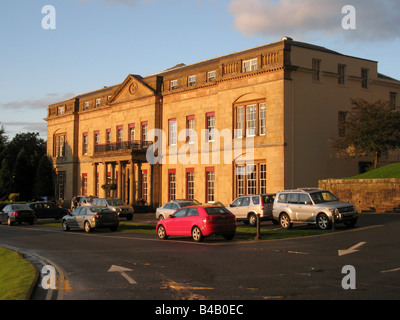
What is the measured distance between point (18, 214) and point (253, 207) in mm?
19081

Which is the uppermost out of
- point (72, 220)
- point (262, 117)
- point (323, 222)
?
point (262, 117)

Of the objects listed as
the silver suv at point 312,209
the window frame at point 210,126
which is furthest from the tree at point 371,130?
the silver suv at point 312,209

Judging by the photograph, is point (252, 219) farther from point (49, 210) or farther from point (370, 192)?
point (49, 210)

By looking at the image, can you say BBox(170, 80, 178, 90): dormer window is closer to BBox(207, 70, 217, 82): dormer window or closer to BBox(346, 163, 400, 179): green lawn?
BBox(207, 70, 217, 82): dormer window

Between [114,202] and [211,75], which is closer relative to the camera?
[114,202]

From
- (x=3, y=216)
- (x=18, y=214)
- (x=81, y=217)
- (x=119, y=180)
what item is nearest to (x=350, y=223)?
(x=81, y=217)

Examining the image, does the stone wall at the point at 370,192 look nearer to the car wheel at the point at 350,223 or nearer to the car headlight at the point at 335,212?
the car wheel at the point at 350,223

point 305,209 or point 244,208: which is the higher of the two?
point 305,209

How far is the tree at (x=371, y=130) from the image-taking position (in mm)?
36312

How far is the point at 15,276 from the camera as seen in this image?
14.5 m

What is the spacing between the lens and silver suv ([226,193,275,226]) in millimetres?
28688

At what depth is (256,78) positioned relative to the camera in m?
39.9

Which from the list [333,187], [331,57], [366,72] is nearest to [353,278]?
[333,187]

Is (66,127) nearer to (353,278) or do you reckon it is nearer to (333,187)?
(333,187)
